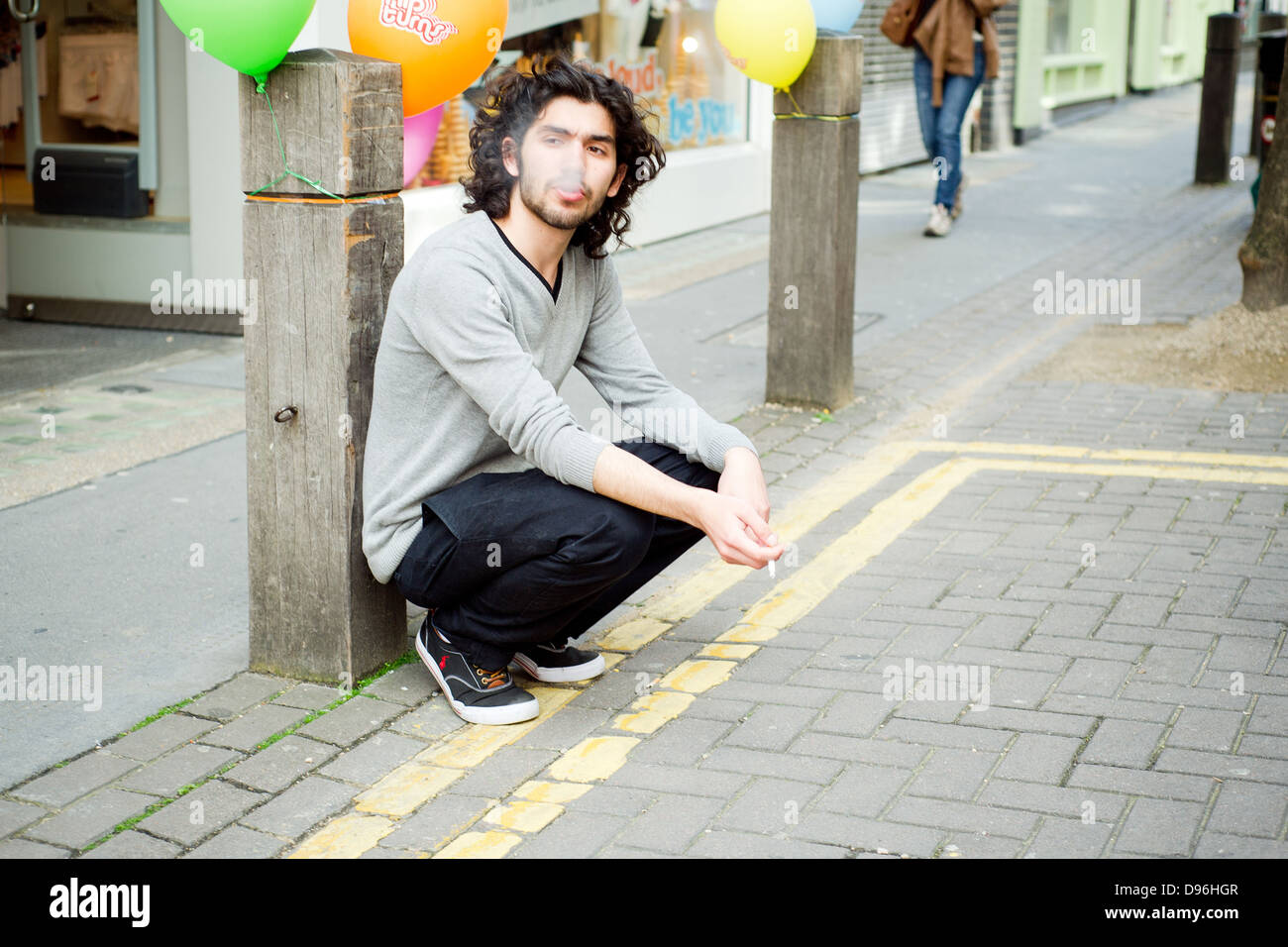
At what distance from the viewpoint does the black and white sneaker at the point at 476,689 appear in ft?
12.3

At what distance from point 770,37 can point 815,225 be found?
0.79m

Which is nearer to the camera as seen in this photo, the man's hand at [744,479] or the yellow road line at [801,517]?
the man's hand at [744,479]

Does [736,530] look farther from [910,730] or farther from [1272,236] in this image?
[1272,236]

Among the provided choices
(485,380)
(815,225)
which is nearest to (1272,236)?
(815,225)

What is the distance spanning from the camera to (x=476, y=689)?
12.4 ft

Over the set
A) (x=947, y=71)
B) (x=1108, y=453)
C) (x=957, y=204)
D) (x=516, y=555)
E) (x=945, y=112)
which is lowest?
(x=1108, y=453)

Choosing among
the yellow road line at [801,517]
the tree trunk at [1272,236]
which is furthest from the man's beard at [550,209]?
the tree trunk at [1272,236]

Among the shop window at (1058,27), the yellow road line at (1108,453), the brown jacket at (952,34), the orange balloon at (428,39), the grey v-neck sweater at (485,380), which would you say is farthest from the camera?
the shop window at (1058,27)

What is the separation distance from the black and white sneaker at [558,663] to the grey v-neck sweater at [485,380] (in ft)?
1.60

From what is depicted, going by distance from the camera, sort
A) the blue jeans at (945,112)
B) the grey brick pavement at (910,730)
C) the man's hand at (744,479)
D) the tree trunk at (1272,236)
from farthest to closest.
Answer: the blue jeans at (945,112) → the tree trunk at (1272,236) → the man's hand at (744,479) → the grey brick pavement at (910,730)

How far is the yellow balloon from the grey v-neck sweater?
93.7 inches

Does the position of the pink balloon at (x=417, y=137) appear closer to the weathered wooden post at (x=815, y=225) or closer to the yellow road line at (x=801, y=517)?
the weathered wooden post at (x=815, y=225)

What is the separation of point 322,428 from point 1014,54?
15.2 meters
